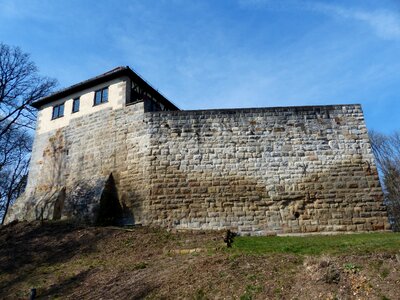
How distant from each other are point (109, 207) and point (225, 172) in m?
4.53

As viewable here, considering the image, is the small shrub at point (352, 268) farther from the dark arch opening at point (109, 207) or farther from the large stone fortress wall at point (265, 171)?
the dark arch opening at point (109, 207)

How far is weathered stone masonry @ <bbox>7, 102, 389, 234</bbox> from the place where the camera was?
492 inches

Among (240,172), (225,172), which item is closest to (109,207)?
(225,172)

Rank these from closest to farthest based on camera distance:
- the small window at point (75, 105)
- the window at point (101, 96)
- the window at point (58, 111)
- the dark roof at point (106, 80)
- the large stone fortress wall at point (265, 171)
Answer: the large stone fortress wall at point (265, 171) → the dark roof at point (106, 80) → the window at point (101, 96) → the small window at point (75, 105) → the window at point (58, 111)

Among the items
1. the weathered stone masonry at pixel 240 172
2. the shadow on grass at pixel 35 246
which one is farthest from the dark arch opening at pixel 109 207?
the shadow on grass at pixel 35 246

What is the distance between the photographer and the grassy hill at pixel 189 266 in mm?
6766

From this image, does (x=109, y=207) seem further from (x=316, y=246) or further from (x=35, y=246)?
(x=316, y=246)

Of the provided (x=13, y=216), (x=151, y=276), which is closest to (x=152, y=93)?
(x=13, y=216)

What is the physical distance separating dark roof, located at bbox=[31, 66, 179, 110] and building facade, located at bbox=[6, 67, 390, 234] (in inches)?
5.3

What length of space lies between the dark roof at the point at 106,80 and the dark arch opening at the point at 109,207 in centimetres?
446

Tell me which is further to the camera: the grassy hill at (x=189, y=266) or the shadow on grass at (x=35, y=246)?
the shadow on grass at (x=35, y=246)

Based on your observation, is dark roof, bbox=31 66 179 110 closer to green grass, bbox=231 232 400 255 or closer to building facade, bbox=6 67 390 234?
building facade, bbox=6 67 390 234

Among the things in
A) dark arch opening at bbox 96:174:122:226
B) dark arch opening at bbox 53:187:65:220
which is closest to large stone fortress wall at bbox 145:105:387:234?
dark arch opening at bbox 96:174:122:226

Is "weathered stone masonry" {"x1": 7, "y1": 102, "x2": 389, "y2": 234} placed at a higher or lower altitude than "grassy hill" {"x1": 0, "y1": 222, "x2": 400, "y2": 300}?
higher
